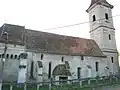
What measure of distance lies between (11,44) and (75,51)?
1095 cm

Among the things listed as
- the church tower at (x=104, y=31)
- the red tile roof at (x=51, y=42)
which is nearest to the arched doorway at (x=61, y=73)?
the red tile roof at (x=51, y=42)

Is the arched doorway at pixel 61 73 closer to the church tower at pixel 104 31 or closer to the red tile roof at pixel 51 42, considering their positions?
the red tile roof at pixel 51 42

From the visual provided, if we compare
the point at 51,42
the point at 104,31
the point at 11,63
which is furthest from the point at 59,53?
the point at 104,31

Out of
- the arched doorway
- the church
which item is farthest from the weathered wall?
the arched doorway

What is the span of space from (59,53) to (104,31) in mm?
11013

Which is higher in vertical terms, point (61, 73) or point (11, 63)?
point (11, 63)

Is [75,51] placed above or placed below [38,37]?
below

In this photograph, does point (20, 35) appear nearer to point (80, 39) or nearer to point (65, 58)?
point (65, 58)

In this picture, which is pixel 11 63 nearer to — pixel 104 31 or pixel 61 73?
pixel 61 73

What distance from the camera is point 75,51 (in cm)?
2730

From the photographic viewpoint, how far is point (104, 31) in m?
30.8

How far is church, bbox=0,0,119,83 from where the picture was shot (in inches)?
856

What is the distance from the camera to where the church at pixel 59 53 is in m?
21.7

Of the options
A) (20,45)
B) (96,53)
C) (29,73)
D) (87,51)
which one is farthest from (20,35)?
(96,53)
